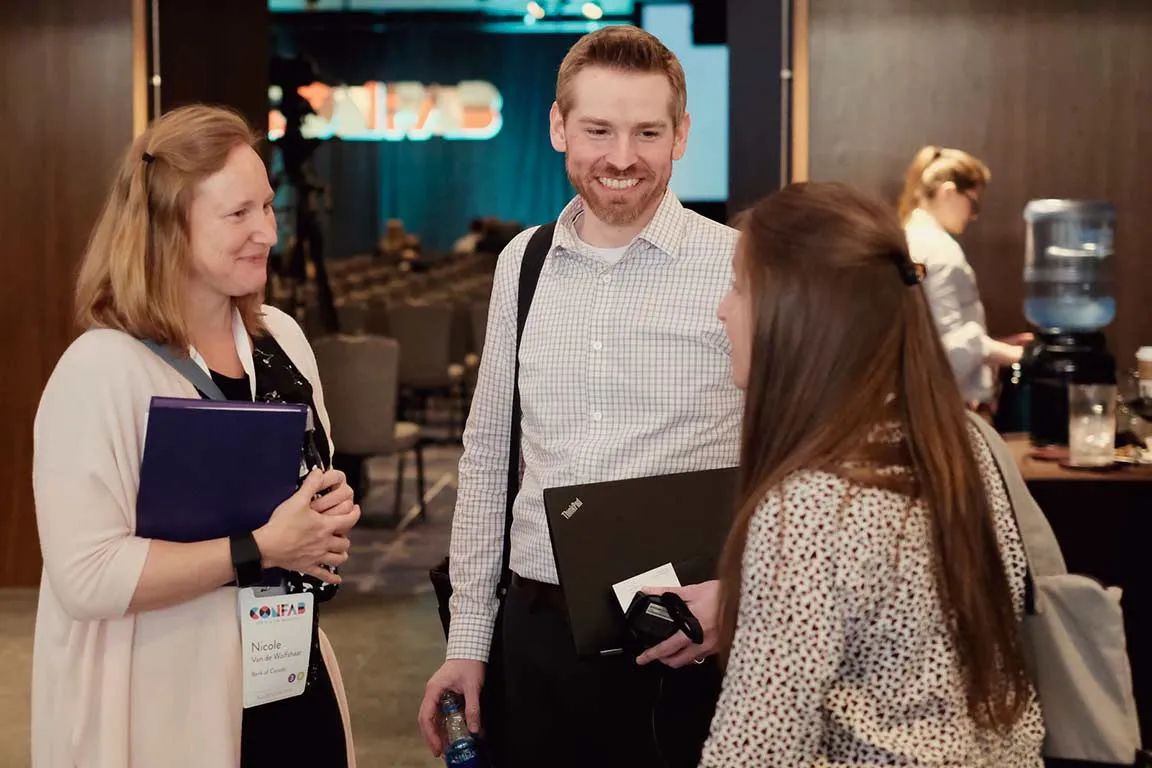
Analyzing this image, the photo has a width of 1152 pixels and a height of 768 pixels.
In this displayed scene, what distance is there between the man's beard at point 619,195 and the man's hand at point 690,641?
0.63 metres

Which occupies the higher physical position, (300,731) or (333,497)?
(333,497)

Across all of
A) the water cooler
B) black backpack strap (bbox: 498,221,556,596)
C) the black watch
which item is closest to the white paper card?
black backpack strap (bbox: 498,221,556,596)

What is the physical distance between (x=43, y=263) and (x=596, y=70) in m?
4.74

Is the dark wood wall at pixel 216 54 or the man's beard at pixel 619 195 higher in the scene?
the dark wood wall at pixel 216 54

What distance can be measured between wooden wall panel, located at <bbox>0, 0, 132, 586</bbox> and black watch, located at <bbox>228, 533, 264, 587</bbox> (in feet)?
15.2

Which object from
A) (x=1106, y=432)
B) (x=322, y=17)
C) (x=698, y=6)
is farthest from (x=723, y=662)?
(x=322, y=17)

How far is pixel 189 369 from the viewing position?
2.04 metres

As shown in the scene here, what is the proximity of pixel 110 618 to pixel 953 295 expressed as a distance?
171 inches

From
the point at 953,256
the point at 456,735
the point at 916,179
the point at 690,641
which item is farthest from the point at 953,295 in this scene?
the point at 690,641

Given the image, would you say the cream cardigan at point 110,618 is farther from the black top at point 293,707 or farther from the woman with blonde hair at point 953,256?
the woman with blonde hair at point 953,256

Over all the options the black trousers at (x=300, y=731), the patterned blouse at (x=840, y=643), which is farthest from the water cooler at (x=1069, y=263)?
the patterned blouse at (x=840, y=643)

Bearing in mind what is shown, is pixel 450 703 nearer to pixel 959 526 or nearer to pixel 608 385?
pixel 608 385

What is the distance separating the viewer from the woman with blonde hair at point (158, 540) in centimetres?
193

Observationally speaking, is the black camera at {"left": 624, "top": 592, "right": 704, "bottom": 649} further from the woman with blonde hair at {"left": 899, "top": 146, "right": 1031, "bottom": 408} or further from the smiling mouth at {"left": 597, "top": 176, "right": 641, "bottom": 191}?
the woman with blonde hair at {"left": 899, "top": 146, "right": 1031, "bottom": 408}
